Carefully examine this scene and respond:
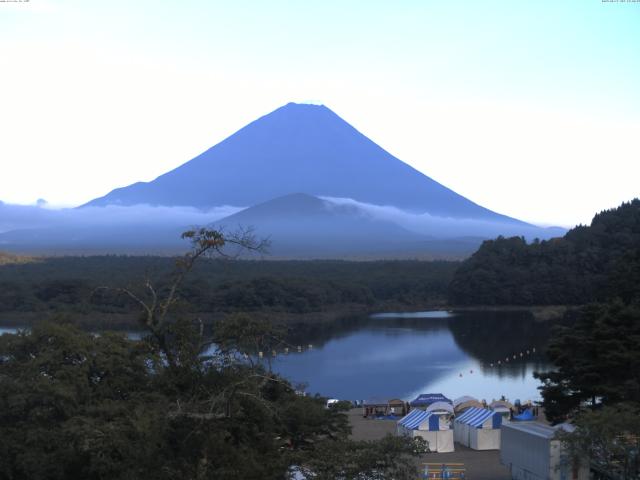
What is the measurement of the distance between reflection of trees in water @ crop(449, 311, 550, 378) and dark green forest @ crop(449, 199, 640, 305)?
6.43 feet

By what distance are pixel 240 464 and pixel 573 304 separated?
30182 millimetres

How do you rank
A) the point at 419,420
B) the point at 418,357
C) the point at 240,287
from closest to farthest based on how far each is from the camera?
the point at 419,420 < the point at 418,357 < the point at 240,287

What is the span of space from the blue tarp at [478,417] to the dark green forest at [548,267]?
2315 cm

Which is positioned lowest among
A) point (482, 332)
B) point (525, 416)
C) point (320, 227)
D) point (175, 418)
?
point (482, 332)

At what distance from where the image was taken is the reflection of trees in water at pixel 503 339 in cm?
2011

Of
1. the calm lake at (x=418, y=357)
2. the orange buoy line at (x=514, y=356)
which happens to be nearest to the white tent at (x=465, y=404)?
the calm lake at (x=418, y=357)

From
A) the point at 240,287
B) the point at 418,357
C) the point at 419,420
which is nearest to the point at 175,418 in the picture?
Result: the point at 419,420

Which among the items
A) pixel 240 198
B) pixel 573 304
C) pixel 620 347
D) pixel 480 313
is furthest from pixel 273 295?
pixel 240 198

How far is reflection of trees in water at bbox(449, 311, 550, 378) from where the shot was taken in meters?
20.1

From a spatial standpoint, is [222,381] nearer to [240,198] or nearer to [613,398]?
[613,398]

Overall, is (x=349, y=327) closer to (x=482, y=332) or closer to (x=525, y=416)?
(x=482, y=332)

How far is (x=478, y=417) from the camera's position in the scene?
1097 cm

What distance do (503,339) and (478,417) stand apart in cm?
1478

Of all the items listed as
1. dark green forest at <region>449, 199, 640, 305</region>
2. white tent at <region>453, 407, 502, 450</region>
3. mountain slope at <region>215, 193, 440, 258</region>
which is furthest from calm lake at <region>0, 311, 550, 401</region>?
mountain slope at <region>215, 193, 440, 258</region>
